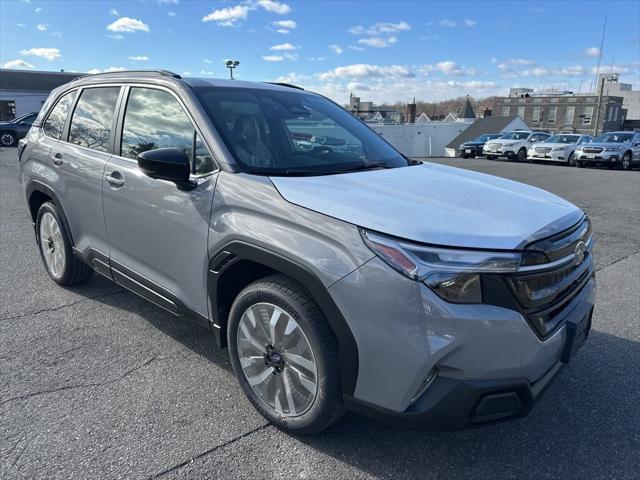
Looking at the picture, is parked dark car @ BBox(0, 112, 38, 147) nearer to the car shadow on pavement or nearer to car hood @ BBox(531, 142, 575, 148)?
car hood @ BBox(531, 142, 575, 148)

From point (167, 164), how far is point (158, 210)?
0.45 metres

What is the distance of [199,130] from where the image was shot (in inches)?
115

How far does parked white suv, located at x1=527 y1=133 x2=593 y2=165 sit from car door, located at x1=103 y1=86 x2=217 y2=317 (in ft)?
81.2

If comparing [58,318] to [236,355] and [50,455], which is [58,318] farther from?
[236,355]

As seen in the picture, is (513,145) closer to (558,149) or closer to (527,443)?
(558,149)

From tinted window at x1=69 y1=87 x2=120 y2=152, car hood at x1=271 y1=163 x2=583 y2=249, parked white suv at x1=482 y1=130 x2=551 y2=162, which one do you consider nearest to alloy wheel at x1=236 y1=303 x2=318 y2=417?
car hood at x1=271 y1=163 x2=583 y2=249

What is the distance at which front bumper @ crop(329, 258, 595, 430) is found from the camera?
6.62 ft

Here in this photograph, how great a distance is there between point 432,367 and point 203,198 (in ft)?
5.13

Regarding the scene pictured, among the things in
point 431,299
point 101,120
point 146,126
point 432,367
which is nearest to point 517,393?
point 432,367

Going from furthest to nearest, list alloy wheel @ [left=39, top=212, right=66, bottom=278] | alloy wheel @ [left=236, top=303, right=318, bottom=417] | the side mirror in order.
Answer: alloy wheel @ [left=39, top=212, right=66, bottom=278], the side mirror, alloy wheel @ [left=236, top=303, right=318, bottom=417]

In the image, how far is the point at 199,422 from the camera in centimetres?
274

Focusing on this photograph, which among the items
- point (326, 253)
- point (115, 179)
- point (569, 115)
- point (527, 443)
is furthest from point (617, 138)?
point (569, 115)

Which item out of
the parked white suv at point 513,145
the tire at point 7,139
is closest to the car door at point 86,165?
the tire at point 7,139

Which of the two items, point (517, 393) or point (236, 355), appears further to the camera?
point (236, 355)
